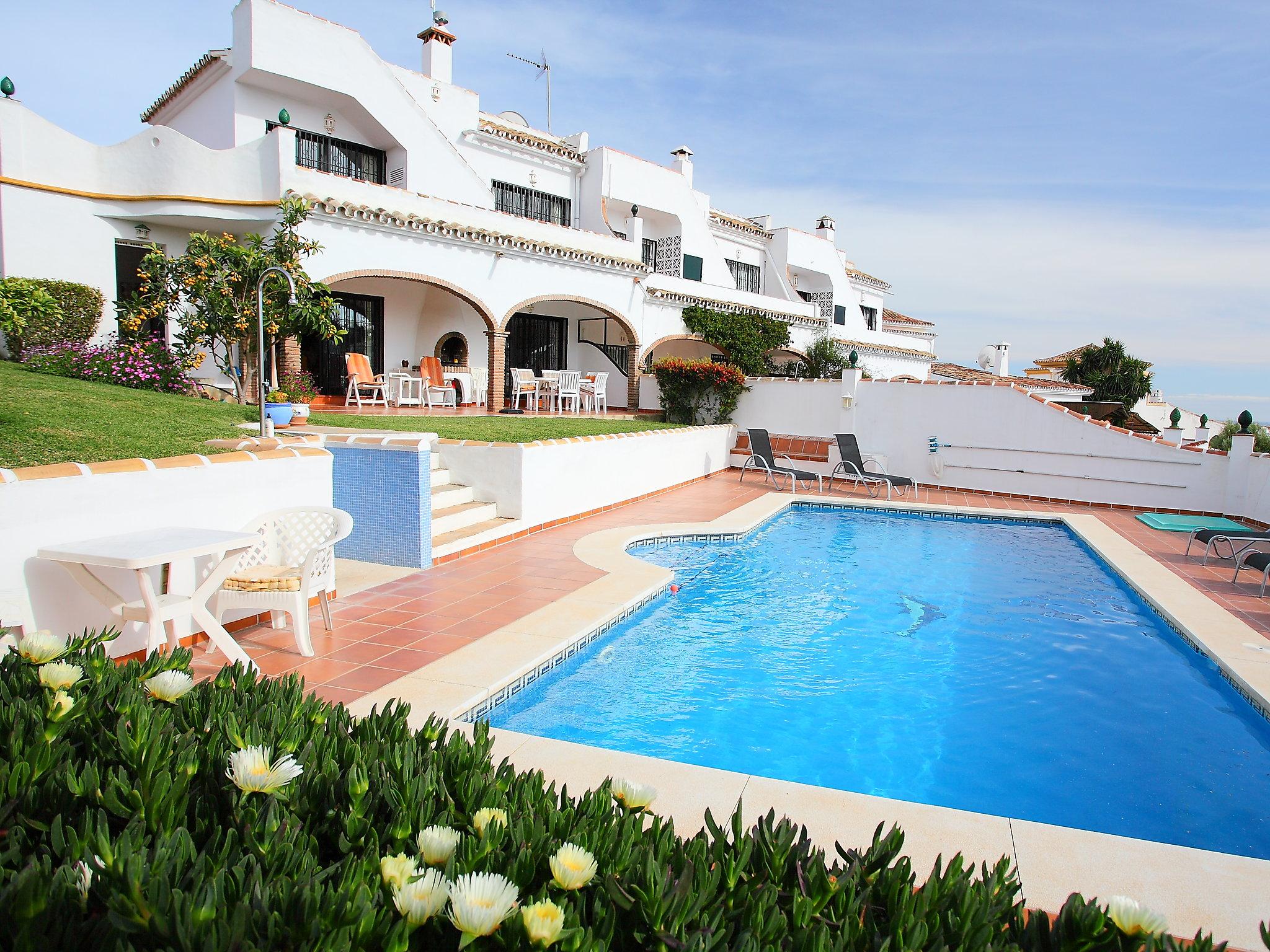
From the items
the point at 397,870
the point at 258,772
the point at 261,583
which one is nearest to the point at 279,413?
the point at 261,583

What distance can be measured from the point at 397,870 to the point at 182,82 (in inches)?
788

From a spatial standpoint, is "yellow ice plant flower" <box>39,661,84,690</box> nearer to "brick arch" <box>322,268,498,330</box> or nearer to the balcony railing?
"brick arch" <box>322,268,498,330</box>

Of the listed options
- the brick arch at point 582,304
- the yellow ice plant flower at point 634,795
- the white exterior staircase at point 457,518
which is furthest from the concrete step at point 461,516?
the brick arch at point 582,304

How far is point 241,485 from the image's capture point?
527cm

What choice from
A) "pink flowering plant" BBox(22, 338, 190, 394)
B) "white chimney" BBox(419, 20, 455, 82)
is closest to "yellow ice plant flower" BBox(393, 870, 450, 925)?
"pink flowering plant" BBox(22, 338, 190, 394)

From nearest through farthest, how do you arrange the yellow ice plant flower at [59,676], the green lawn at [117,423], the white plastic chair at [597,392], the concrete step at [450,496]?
1. the yellow ice plant flower at [59,676]
2. the green lawn at [117,423]
3. the concrete step at [450,496]
4. the white plastic chair at [597,392]

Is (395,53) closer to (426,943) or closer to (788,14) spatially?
(788,14)

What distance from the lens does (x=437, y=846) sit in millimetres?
1517

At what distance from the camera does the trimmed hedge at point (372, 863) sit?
4.31 feet

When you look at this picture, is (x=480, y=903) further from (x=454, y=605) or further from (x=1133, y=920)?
(x=454, y=605)

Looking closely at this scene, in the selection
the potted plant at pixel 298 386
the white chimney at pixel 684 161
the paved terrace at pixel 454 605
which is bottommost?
the paved terrace at pixel 454 605

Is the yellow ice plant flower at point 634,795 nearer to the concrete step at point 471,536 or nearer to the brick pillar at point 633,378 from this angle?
the concrete step at point 471,536

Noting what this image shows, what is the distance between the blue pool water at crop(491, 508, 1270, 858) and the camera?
417cm

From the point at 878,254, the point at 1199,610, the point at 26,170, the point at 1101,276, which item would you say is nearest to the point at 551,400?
the point at 26,170
